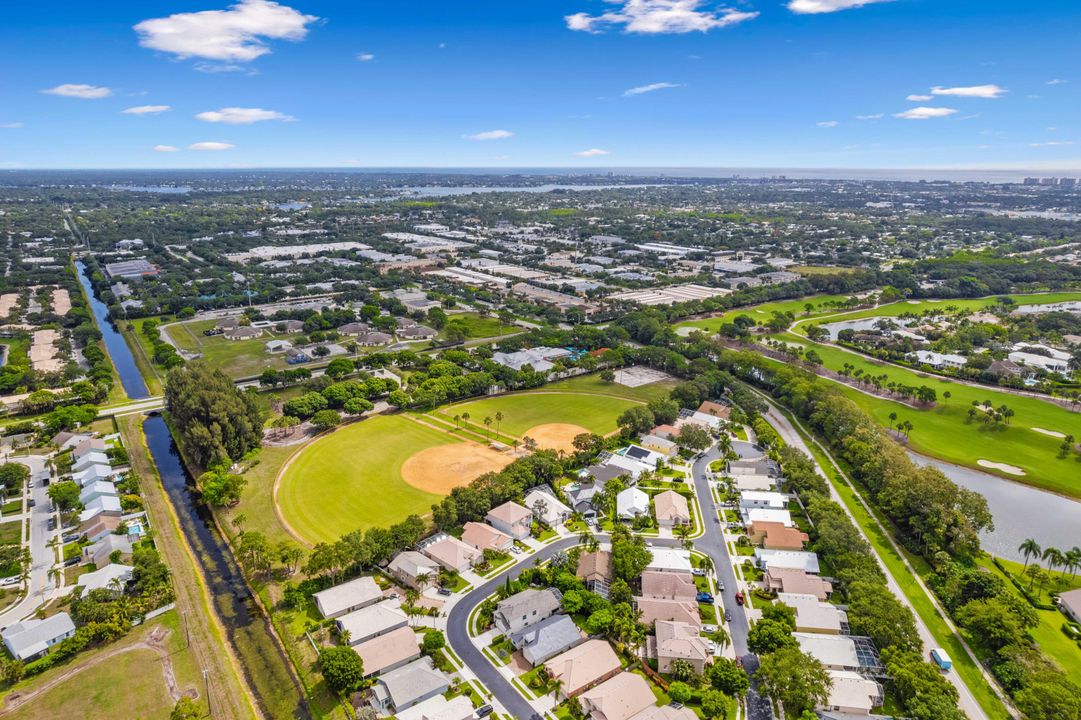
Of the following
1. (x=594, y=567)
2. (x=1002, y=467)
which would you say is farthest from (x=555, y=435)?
(x=1002, y=467)

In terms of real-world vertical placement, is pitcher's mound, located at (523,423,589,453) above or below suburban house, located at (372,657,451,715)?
above

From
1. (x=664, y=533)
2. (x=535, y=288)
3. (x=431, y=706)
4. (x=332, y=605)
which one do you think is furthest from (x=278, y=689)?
(x=535, y=288)

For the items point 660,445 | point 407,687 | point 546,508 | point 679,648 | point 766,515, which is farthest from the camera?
point 660,445

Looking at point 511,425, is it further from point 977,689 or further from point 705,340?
point 977,689

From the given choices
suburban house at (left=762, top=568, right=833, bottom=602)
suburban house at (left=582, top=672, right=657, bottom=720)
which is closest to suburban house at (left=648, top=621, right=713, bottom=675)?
suburban house at (left=582, top=672, right=657, bottom=720)

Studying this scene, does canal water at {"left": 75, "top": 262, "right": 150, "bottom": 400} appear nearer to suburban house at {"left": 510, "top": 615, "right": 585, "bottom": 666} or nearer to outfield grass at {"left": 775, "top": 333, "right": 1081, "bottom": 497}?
suburban house at {"left": 510, "top": 615, "right": 585, "bottom": 666}

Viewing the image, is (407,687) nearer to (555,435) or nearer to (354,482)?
(354,482)

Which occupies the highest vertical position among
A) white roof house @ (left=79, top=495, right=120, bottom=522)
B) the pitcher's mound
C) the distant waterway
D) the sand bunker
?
white roof house @ (left=79, top=495, right=120, bottom=522)
